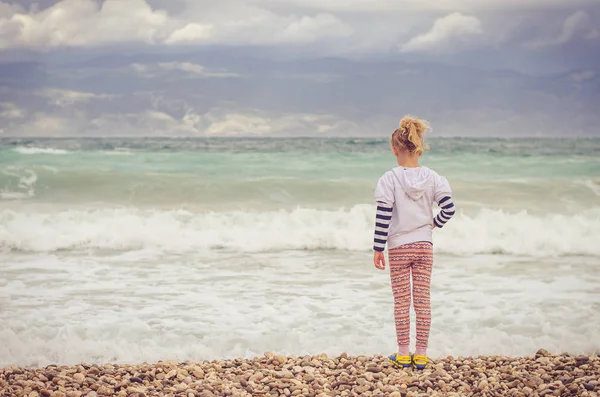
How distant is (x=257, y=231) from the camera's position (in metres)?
8.13

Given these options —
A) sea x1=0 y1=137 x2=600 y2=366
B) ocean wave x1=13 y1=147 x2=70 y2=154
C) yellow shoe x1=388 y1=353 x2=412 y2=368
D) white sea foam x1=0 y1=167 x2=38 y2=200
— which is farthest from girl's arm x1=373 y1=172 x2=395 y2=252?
ocean wave x1=13 y1=147 x2=70 y2=154

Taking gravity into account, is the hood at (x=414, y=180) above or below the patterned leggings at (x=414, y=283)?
above

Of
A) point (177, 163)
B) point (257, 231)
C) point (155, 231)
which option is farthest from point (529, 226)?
point (177, 163)

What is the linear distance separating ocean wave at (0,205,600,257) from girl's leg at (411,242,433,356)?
3.85 metres

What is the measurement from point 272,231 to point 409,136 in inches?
201

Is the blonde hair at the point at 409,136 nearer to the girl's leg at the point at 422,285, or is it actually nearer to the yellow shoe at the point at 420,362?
the girl's leg at the point at 422,285

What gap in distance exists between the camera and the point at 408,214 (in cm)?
316

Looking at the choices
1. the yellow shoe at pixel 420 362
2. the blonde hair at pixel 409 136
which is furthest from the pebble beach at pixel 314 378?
the blonde hair at pixel 409 136

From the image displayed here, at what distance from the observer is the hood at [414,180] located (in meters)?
3.13

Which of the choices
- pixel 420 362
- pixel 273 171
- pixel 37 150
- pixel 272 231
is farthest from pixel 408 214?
pixel 37 150

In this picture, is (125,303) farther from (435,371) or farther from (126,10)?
(126,10)

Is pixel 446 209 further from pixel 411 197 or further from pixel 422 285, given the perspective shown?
pixel 422 285

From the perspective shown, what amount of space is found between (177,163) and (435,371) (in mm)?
10970

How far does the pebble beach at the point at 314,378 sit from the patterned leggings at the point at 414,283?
0.17 metres
